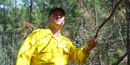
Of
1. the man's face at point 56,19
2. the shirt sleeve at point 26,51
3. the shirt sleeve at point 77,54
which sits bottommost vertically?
the shirt sleeve at point 77,54

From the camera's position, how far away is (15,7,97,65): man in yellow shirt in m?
1.37

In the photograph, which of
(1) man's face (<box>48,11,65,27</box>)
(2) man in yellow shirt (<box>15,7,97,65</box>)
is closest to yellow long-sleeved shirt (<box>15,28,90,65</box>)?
(2) man in yellow shirt (<box>15,7,97,65</box>)

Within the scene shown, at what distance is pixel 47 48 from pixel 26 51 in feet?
0.72

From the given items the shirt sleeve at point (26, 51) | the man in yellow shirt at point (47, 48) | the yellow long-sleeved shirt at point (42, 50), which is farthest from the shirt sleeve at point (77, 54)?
the shirt sleeve at point (26, 51)

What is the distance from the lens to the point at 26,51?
136 centimetres

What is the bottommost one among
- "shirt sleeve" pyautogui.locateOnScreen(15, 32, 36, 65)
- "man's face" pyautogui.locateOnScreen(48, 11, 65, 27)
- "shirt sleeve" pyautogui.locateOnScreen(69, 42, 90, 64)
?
"shirt sleeve" pyautogui.locateOnScreen(69, 42, 90, 64)

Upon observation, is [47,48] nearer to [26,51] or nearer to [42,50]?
[42,50]

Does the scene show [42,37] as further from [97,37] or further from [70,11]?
[70,11]

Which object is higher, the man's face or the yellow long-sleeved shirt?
the man's face

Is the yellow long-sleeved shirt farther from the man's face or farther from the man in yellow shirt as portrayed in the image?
the man's face

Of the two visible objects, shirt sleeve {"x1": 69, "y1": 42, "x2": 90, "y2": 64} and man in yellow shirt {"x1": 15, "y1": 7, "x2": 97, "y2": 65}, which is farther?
shirt sleeve {"x1": 69, "y1": 42, "x2": 90, "y2": 64}

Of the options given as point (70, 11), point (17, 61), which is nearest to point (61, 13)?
point (17, 61)

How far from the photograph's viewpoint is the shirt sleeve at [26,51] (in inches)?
51.6

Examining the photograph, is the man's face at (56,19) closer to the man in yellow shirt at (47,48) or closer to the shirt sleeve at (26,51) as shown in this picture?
the man in yellow shirt at (47,48)
